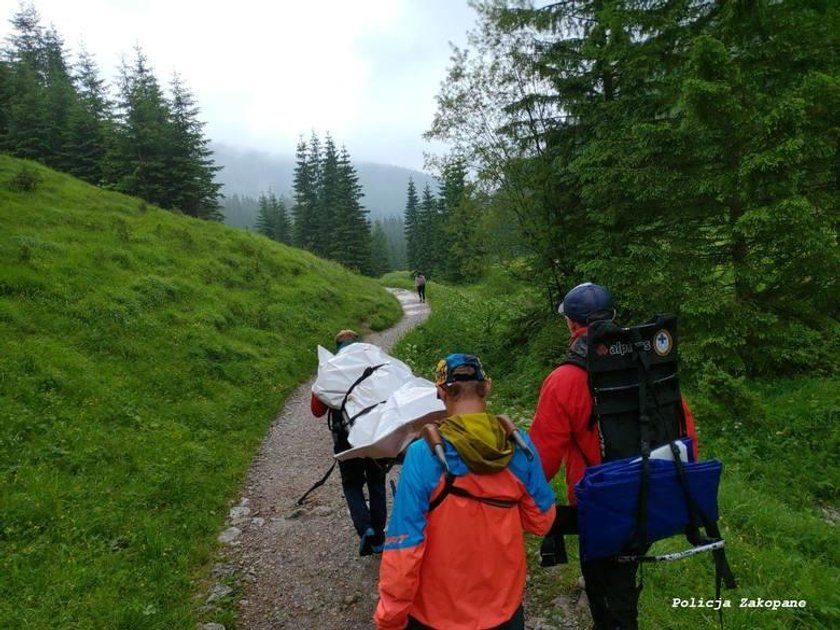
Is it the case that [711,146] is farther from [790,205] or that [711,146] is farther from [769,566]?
[769,566]

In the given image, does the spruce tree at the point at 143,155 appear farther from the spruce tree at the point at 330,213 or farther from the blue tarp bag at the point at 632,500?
the blue tarp bag at the point at 632,500

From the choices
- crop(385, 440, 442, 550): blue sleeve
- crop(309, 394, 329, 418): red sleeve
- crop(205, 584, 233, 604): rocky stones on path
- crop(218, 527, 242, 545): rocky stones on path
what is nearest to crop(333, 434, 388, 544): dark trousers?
crop(309, 394, 329, 418): red sleeve

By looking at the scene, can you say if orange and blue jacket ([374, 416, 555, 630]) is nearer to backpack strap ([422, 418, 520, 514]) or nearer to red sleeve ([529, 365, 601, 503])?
backpack strap ([422, 418, 520, 514])

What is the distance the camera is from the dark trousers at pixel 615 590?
2980 mm

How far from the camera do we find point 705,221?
8.95m

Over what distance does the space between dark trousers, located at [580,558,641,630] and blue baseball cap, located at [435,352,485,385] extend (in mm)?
1502

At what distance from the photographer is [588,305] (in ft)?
10.6

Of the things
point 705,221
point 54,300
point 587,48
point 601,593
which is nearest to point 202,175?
point 54,300

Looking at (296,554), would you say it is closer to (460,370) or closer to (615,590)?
(615,590)

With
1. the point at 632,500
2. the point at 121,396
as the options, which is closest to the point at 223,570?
the point at 632,500

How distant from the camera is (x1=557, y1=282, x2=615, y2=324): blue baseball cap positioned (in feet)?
10.5

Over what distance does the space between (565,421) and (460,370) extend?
2.96 ft

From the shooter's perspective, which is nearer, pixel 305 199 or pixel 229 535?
pixel 229 535

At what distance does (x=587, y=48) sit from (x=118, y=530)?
1110cm
